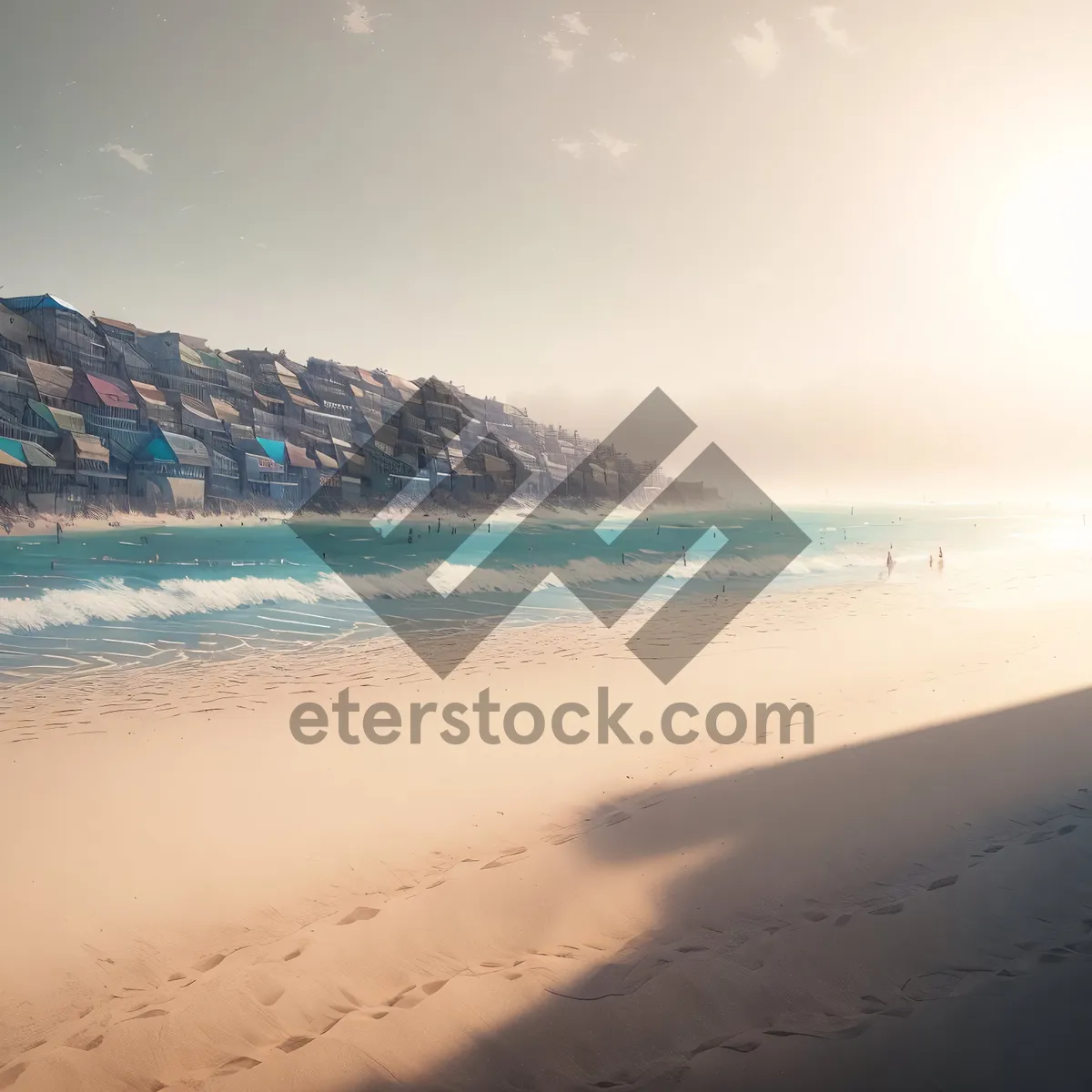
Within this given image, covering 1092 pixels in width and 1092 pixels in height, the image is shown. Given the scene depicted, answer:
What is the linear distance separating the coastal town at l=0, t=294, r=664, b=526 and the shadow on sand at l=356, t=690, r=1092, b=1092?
129ft

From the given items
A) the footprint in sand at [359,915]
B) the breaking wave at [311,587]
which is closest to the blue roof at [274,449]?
the breaking wave at [311,587]

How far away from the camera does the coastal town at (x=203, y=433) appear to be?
33.2 meters

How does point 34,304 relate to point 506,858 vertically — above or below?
above

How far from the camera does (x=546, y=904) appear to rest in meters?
3.93

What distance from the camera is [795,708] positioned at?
26.4 ft

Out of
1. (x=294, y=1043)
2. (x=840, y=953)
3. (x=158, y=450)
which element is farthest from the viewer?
(x=158, y=450)

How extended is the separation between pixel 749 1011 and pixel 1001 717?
238 inches

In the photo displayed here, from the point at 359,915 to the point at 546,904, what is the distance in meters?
1.14

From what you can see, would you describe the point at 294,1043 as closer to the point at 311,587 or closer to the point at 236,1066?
the point at 236,1066

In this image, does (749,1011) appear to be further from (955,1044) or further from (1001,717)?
(1001,717)

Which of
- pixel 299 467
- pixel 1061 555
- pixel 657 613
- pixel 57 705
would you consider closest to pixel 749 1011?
pixel 57 705

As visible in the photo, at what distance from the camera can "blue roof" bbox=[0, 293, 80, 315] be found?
31545 mm

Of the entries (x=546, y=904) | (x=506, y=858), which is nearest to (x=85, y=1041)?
(x=546, y=904)

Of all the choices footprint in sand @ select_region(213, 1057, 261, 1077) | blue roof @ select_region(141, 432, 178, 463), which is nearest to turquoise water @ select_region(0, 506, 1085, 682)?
blue roof @ select_region(141, 432, 178, 463)
